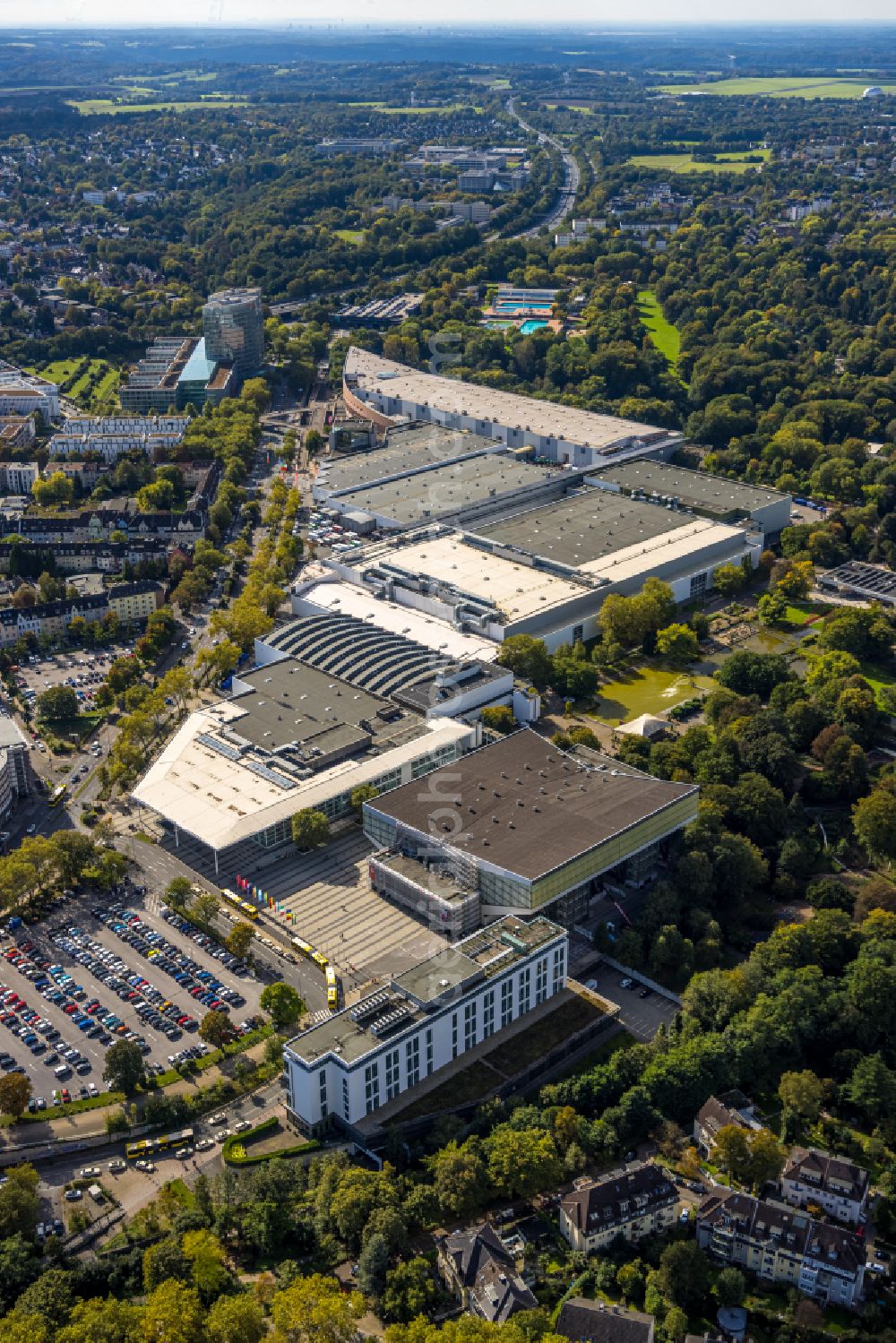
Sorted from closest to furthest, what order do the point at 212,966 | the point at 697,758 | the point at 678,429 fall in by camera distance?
the point at 212,966
the point at 697,758
the point at 678,429

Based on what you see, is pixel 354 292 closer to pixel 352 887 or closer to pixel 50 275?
pixel 50 275

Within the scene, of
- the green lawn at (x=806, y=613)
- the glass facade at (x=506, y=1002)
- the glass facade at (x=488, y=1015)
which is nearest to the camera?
the glass facade at (x=488, y=1015)

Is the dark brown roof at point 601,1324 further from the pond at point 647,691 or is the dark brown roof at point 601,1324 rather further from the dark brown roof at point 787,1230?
the pond at point 647,691

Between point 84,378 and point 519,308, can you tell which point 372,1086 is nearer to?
point 84,378

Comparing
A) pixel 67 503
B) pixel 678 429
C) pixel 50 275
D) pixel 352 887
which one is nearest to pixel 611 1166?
pixel 352 887

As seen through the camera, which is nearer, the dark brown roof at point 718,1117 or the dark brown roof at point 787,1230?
the dark brown roof at point 787,1230

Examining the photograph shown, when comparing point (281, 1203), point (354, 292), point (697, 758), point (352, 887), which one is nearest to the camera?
point (281, 1203)

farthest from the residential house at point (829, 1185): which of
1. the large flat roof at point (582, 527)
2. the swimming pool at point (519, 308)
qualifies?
the swimming pool at point (519, 308)
